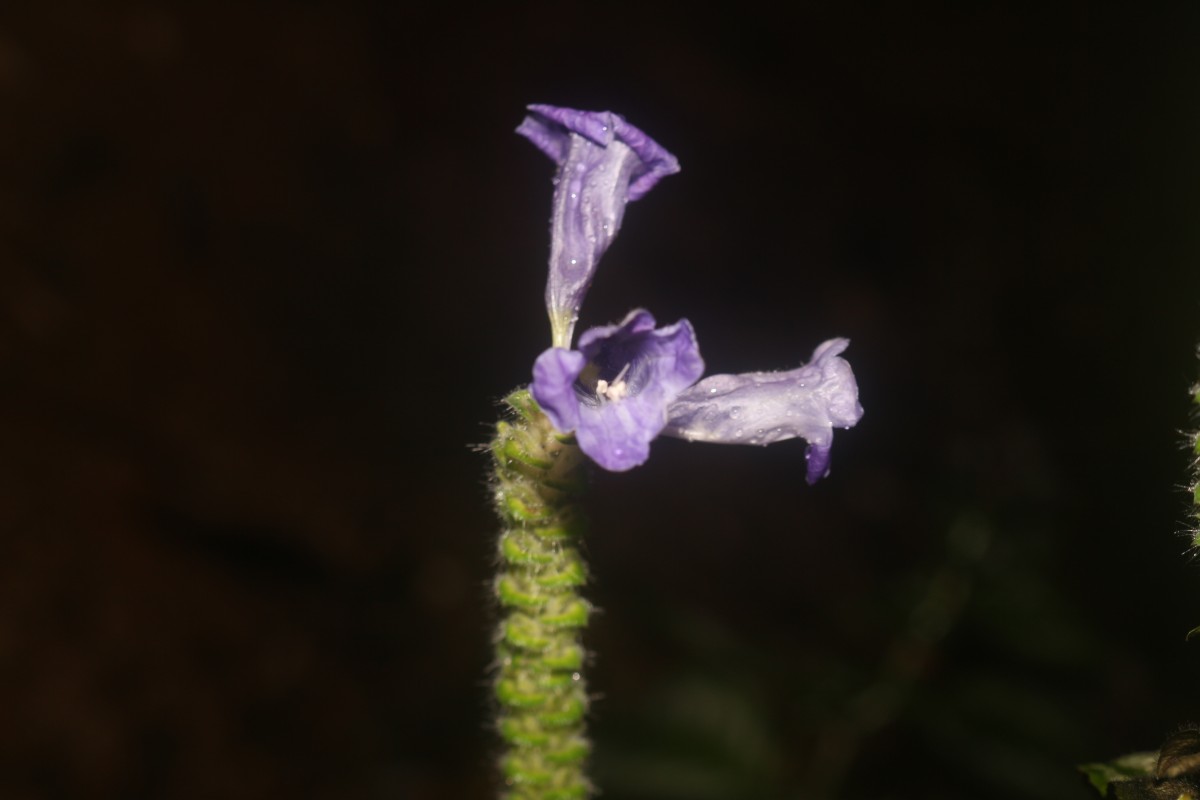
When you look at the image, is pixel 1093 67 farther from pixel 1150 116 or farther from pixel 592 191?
pixel 592 191

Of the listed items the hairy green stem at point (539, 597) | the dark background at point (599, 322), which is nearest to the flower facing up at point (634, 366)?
the hairy green stem at point (539, 597)

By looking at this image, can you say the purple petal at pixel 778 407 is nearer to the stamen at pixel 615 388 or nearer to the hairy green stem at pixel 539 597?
the stamen at pixel 615 388

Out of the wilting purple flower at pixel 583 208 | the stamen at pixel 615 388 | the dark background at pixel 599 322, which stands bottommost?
the stamen at pixel 615 388

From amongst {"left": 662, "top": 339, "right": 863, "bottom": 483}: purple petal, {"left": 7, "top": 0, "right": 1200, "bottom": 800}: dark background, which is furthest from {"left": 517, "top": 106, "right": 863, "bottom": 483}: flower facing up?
{"left": 7, "top": 0, "right": 1200, "bottom": 800}: dark background

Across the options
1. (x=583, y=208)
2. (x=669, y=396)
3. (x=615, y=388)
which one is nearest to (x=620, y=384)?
(x=615, y=388)

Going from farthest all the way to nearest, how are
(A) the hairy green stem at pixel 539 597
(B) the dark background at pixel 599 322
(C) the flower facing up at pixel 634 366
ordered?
1. (B) the dark background at pixel 599 322
2. (A) the hairy green stem at pixel 539 597
3. (C) the flower facing up at pixel 634 366

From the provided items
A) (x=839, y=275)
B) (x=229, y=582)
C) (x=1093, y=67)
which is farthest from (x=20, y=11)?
(x=1093, y=67)

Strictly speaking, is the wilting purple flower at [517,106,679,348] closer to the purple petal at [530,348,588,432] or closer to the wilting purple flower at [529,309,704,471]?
the wilting purple flower at [529,309,704,471]
